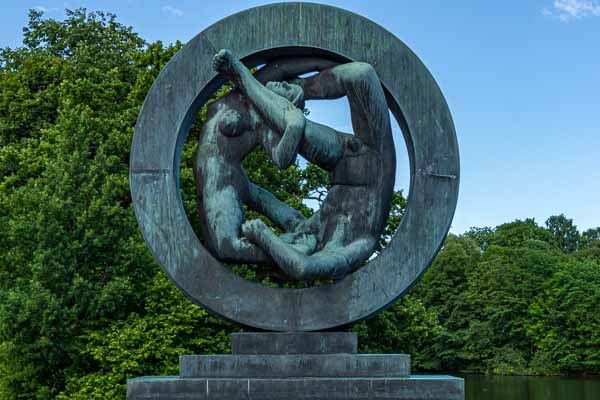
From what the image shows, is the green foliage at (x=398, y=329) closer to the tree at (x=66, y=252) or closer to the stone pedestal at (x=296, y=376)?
the tree at (x=66, y=252)

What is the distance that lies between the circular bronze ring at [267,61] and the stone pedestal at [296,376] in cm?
19

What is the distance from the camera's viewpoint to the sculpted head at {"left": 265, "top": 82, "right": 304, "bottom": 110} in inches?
302

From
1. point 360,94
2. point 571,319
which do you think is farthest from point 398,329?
point 571,319

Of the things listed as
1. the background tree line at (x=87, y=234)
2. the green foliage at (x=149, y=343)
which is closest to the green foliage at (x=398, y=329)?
the background tree line at (x=87, y=234)

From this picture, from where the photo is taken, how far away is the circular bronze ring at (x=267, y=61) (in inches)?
293

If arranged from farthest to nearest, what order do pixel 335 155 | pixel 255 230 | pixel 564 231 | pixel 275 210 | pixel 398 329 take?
pixel 564 231 < pixel 398 329 < pixel 275 210 < pixel 335 155 < pixel 255 230

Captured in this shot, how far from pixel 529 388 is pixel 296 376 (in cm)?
3336

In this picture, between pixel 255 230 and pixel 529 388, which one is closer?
pixel 255 230

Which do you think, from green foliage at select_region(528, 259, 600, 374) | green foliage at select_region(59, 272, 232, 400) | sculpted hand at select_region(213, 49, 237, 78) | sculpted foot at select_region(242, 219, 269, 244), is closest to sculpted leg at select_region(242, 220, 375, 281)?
sculpted foot at select_region(242, 219, 269, 244)

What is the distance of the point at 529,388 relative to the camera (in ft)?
125

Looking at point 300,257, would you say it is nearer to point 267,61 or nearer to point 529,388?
point 267,61

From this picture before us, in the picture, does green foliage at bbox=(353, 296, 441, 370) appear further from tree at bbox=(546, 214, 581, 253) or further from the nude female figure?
tree at bbox=(546, 214, 581, 253)

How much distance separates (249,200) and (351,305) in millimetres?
1387

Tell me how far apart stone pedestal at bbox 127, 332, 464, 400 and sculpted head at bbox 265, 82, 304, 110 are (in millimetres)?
2093
